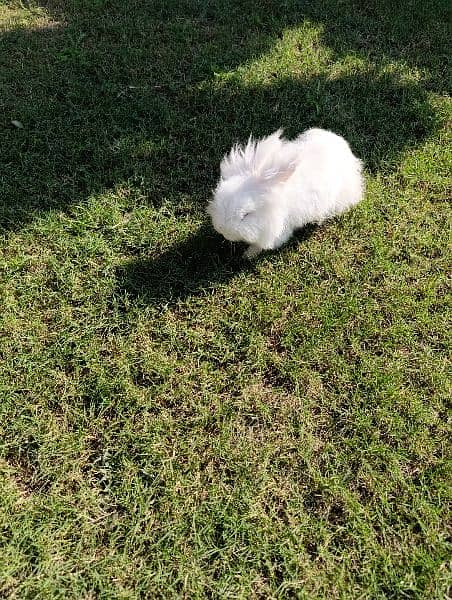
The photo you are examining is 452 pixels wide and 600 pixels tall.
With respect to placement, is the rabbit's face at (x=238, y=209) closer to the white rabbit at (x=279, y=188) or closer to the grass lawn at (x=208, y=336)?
the white rabbit at (x=279, y=188)

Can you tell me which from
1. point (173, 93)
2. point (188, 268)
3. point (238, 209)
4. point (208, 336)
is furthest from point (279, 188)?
point (173, 93)

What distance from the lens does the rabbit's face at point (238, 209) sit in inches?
119

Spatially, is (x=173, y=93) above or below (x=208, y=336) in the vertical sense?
above

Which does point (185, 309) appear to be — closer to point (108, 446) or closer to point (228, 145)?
point (108, 446)

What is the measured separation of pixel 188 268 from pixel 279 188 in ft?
2.97

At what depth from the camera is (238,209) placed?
3025 millimetres

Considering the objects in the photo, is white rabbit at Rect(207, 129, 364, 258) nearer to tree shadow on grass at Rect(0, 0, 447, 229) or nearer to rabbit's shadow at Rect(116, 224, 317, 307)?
rabbit's shadow at Rect(116, 224, 317, 307)

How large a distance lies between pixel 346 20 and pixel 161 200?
3.43 m

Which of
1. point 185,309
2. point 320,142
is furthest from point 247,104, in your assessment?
point 185,309

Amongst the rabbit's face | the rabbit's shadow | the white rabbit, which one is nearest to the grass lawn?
the rabbit's shadow

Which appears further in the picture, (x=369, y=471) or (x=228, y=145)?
(x=228, y=145)

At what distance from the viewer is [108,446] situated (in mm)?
2836

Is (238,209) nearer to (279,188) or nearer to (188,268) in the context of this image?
(279,188)

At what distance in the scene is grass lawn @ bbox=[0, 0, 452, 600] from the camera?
255 centimetres
